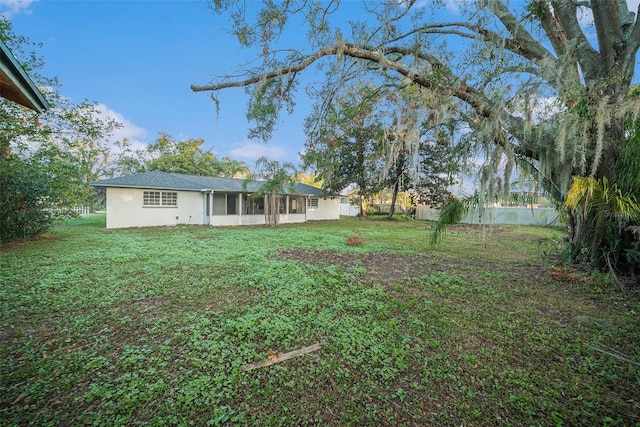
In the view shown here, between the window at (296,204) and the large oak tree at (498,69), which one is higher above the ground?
the large oak tree at (498,69)

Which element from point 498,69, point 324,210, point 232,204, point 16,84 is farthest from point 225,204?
point 498,69

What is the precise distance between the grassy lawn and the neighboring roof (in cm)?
245

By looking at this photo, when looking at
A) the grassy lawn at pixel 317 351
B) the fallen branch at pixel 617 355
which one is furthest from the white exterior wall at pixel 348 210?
the fallen branch at pixel 617 355

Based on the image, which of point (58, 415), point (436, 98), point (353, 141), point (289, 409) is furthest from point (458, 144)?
point (353, 141)

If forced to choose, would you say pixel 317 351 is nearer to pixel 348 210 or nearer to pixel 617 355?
pixel 617 355

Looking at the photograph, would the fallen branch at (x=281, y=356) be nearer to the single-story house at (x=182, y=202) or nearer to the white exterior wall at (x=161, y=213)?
the single-story house at (x=182, y=202)

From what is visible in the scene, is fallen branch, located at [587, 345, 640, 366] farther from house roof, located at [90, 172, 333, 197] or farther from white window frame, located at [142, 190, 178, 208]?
white window frame, located at [142, 190, 178, 208]

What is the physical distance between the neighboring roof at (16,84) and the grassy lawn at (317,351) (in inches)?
96.5

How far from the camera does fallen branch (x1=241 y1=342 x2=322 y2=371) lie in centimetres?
217

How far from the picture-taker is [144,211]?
12281 mm

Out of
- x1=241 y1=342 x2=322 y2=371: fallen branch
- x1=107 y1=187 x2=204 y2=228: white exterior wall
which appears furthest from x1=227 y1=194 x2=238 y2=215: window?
x1=241 y1=342 x2=322 y2=371: fallen branch

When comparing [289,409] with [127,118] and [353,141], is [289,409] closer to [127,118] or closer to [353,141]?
[353,141]

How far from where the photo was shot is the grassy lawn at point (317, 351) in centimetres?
175

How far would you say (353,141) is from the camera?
1858cm
